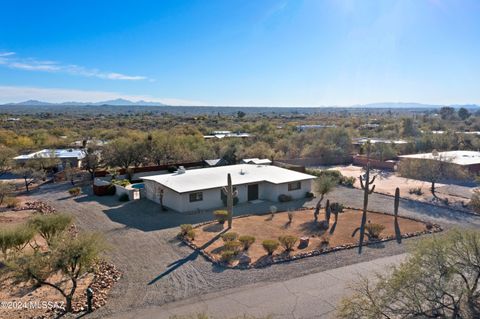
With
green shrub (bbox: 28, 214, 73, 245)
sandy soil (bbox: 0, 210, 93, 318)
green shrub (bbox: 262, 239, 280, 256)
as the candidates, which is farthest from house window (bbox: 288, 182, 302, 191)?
sandy soil (bbox: 0, 210, 93, 318)

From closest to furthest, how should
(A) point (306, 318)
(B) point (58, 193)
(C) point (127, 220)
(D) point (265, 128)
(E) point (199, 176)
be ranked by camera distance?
(A) point (306, 318)
(C) point (127, 220)
(E) point (199, 176)
(B) point (58, 193)
(D) point (265, 128)

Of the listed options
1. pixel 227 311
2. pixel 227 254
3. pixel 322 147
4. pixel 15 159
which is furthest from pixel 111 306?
pixel 322 147

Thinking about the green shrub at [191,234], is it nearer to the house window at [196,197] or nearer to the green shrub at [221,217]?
the green shrub at [221,217]

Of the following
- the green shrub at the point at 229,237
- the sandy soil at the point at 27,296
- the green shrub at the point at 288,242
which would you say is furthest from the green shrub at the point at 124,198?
the green shrub at the point at 288,242

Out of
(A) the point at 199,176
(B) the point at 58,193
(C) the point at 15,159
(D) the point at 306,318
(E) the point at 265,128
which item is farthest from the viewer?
(E) the point at 265,128

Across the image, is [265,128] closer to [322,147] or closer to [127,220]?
[322,147]
